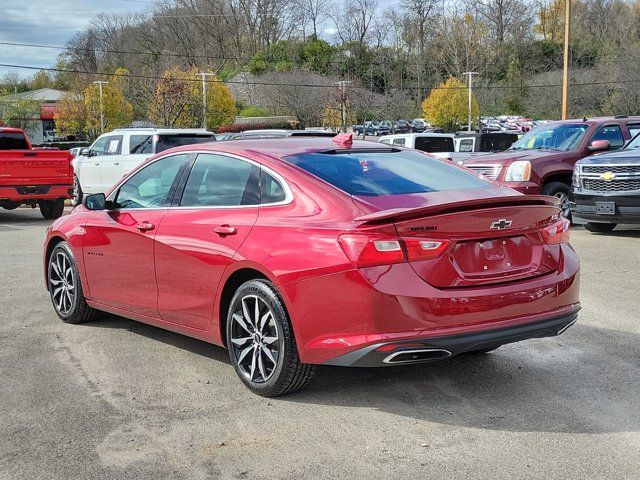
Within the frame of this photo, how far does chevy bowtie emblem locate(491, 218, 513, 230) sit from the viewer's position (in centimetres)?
430

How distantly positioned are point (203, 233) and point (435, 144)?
16244mm

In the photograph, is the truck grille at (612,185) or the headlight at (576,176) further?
the headlight at (576,176)

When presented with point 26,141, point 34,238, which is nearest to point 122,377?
point 34,238

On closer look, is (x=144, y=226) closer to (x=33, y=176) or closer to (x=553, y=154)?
(x=553, y=154)

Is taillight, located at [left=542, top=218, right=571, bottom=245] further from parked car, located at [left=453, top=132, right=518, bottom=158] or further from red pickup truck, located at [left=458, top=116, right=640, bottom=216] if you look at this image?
parked car, located at [left=453, top=132, right=518, bottom=158]

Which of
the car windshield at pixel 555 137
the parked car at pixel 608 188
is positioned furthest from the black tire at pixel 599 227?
the car windshield at pixel 555 137

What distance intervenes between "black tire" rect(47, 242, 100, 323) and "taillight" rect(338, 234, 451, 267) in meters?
3.26

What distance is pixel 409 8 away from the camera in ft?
257

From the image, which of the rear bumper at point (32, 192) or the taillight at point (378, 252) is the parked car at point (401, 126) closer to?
the rear bumper at point (32, 192)

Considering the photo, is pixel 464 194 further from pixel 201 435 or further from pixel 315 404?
pixel 201 435

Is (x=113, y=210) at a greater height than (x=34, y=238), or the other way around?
(x=113, y=210)

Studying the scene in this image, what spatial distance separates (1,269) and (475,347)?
7.28m

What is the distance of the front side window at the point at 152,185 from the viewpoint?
5.62 meters

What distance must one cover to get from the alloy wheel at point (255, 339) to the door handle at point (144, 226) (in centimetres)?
115
